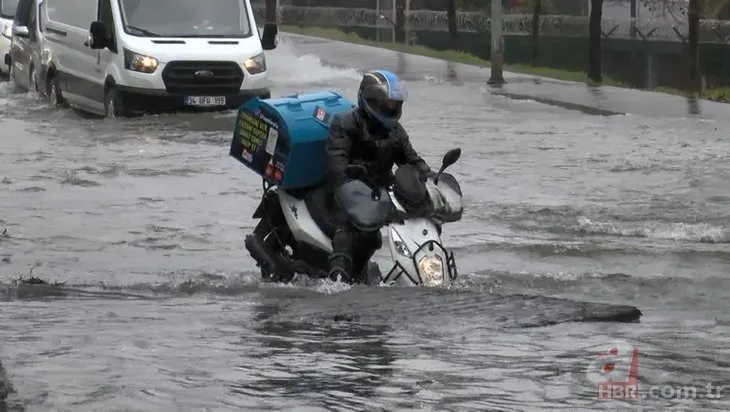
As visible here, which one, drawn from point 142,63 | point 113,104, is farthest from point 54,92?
point 142,63

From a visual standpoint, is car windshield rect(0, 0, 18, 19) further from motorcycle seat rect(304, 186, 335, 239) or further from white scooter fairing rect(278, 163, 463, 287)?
white scooter fairing rect(278, 163, 463, 287)

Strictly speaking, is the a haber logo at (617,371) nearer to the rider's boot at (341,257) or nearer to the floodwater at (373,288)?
the floodwater at (373,288)

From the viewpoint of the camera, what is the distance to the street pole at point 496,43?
27703mm

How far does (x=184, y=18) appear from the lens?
2220cm

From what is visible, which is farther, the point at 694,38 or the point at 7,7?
the point at 694,38

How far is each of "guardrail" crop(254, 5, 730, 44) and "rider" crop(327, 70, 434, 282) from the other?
45550mm

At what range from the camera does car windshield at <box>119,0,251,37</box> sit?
2194cm

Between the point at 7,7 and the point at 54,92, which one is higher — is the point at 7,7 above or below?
above

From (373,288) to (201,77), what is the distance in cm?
1251

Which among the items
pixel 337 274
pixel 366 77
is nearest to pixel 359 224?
pixel 337 274

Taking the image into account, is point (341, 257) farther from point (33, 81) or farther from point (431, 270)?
point (33, 81)

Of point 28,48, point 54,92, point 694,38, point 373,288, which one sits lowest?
point 694,38

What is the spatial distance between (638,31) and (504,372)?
171 feet

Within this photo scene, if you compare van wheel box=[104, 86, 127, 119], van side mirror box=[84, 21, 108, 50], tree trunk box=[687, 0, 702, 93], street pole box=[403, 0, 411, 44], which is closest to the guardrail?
street pole box=[403, 0, 411, 44]
